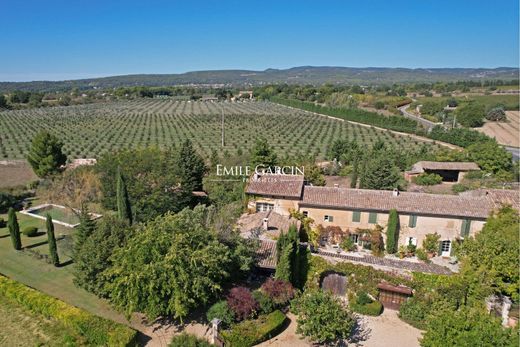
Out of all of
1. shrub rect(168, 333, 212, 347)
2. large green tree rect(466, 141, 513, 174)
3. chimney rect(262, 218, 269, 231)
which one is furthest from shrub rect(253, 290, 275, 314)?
large green tree rect(466, 141, 513, 174)

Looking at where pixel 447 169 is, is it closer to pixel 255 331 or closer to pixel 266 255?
pixel 266 255

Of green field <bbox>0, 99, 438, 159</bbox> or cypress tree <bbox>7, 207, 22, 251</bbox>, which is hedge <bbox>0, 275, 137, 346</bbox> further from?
green field <bbox>0, 99, 438, 159</bbox>

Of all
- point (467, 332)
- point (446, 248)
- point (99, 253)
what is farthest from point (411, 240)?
point (99, 253)

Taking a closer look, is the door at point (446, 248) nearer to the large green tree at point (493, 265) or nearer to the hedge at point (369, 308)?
the large green tree at point (493, 265)

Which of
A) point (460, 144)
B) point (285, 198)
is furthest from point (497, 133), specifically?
point (285, 198)

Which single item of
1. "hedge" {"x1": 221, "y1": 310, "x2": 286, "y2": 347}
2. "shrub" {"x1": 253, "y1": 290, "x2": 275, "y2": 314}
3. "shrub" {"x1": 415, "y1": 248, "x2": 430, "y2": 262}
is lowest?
"shrub" {"x1": 415, "y1": 248, "x2": 430, "y2": 262}
